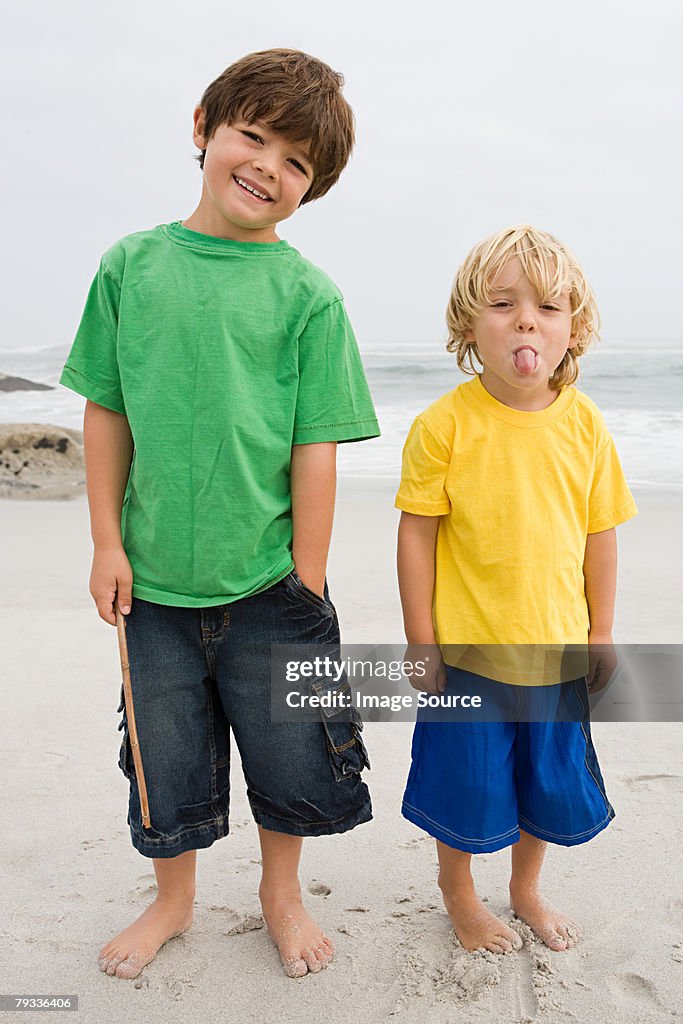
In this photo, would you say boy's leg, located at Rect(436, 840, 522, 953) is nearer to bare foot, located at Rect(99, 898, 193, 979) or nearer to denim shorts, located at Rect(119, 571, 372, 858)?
denim shorts, located at Rect(119, 571, 372, 858)

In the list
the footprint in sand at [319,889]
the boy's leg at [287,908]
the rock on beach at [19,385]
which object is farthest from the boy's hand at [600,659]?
the rock on beach at [19,385]

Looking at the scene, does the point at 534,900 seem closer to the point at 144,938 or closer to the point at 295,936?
the point at 295,936

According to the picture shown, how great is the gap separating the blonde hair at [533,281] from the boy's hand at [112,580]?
2.38ft

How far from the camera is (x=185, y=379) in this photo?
174 centimetres

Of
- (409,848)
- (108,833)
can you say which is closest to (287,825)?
(409,848)

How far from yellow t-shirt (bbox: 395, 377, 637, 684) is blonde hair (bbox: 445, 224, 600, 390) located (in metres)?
0.10

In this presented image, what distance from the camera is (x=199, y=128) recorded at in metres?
1.82

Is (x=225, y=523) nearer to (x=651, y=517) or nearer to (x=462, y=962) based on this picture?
(x=462, y=962)

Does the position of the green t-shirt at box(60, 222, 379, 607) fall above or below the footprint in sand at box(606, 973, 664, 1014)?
above

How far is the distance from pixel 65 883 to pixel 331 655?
84 centimetres

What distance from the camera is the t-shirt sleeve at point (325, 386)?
5.87 feet

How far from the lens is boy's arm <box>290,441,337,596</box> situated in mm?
1805

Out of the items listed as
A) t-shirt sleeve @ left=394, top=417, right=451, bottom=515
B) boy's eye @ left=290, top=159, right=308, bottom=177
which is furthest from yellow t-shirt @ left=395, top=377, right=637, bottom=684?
boy's eye @ left=290, top=159, right=308, bottom=177

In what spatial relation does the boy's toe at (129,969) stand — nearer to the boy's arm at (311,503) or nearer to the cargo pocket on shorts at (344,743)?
the cargo pocket on shorts at (344,743)
